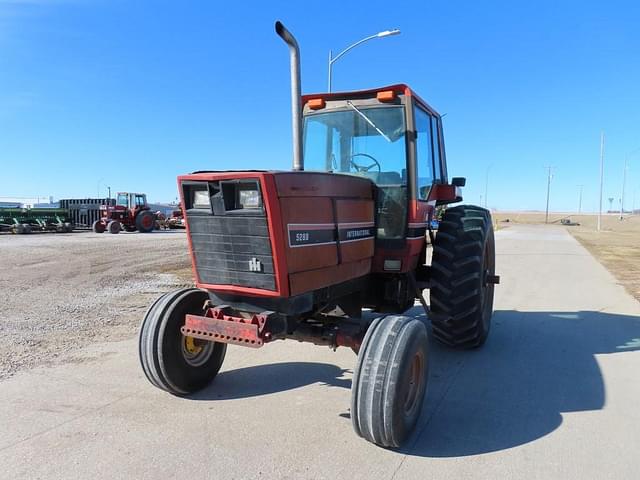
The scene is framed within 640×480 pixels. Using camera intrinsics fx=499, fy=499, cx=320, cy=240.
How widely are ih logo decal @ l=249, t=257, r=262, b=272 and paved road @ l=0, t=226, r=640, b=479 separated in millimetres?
1161

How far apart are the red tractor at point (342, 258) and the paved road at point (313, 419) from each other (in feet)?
0.93

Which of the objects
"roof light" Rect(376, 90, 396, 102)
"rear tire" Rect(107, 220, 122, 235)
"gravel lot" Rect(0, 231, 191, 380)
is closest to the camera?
"roof light" Rect(376, 90, 396, 102)

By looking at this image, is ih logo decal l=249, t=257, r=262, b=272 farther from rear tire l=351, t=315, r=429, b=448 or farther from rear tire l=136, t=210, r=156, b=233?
rear tire l=136, t=210, r=156, b=233

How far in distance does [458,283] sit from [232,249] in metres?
2.52

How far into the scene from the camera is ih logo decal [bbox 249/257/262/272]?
135 inches

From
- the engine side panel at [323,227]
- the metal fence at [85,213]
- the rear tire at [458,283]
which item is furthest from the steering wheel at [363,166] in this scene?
the metal fence at [85,213]

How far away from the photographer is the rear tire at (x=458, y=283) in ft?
16.5

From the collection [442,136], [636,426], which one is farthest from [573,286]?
[636,426]

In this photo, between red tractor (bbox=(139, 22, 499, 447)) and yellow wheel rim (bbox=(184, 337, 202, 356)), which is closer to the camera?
red tractor (bbox=(139, 22, 499, 447))

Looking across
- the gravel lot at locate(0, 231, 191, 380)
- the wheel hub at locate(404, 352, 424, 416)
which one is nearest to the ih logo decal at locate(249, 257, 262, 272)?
the wheel hub at locate(404, 352, 424, 416)

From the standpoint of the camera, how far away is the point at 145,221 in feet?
97.4

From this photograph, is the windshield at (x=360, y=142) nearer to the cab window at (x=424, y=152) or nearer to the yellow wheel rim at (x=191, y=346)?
the cab window at (x=424, y=152)

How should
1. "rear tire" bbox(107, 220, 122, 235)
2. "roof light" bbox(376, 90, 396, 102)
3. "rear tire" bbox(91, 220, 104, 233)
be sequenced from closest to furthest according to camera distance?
"roof light" bbox(376, 90, 396, 102) → "rear tire" bbox(107, 220, 122, 235) → "rear tire" bbox(91, 220, 104, 233)

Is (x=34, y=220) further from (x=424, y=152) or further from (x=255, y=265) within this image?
(x=255, y=265)
